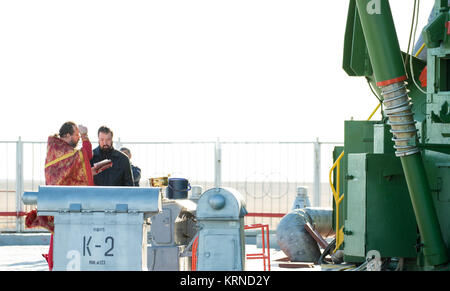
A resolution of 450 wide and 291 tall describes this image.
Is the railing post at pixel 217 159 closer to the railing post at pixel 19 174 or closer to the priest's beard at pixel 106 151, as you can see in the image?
the railing post at pixel 19 174

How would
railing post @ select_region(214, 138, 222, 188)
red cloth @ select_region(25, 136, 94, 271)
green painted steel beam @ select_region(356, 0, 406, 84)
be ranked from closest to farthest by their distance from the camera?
1. green painted steel beam @ select_region(356, 0, 406, 84)
2. red cloth @ select_region(25, 136, 94, 271)
3. railing post @ select_region(214, 138, 222, 188)

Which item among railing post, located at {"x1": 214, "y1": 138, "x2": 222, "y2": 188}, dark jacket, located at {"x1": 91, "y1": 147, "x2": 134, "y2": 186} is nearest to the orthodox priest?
dark jacket, located at {"x1": 91, "y1": 147, "x2": 134, "y2": 186}

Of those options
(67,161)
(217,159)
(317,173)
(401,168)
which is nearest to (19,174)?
(217,159)

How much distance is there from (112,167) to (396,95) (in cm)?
413

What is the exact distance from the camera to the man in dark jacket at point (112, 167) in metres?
10.8

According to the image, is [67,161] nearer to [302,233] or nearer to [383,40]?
[383,40]

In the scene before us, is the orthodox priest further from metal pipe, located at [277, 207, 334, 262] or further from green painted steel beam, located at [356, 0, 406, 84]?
metal pipe, located at [277, 207, 334, 262]

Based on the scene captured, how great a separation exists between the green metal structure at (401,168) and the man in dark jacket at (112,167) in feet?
10.4

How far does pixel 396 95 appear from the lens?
26.3ft

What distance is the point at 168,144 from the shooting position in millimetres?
21109

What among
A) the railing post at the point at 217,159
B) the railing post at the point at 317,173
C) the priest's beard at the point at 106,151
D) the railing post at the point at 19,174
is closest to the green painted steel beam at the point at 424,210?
the priest's beard at the point at 106,151

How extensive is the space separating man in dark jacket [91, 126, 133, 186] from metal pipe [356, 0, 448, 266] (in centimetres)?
390

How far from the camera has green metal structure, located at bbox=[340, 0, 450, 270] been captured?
808 centimetres
